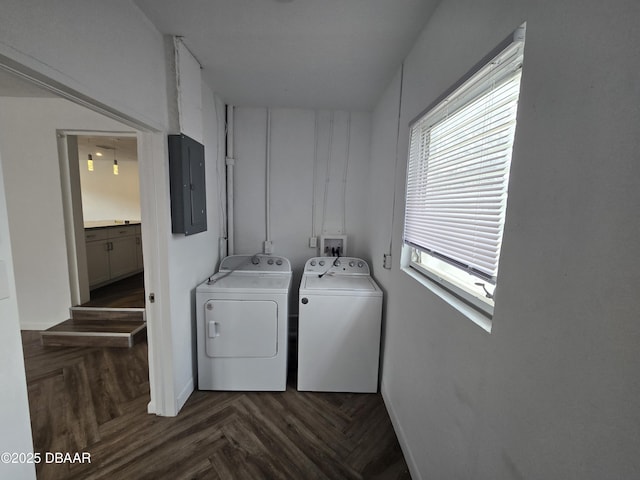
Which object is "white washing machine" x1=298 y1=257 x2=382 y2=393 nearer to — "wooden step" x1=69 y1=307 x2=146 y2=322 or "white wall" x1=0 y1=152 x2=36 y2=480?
"white wall" x1=0 y1=152 x2=36 y2=480

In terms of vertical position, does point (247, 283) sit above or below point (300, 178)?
below

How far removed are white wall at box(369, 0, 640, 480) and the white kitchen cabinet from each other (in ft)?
14.7

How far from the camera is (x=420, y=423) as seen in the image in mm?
1303

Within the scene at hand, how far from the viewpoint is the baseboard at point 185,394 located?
1784 millimetres

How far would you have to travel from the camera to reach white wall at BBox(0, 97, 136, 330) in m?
2.59

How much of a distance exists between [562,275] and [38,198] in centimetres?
421

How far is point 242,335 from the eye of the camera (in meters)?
1.94

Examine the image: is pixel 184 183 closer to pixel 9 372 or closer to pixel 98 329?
pixel 9 372

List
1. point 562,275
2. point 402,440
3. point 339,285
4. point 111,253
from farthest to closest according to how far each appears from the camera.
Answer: point 111,253 → point 339,285 → point 402,440 → point 562,275

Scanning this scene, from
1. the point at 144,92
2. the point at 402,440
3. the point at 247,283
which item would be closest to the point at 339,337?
the point at 402,440

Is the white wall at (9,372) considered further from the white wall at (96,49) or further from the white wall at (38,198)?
the white wall at (38,198)

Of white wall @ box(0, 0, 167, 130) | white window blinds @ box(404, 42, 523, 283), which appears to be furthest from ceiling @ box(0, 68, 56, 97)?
white window blinds @ box(404, 42, 523, 283)

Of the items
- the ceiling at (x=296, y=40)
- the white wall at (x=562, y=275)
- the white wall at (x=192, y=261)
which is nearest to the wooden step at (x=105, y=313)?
the white wall at (x=192, y=261)

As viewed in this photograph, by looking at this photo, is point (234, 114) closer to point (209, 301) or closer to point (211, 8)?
point (211, 8)
